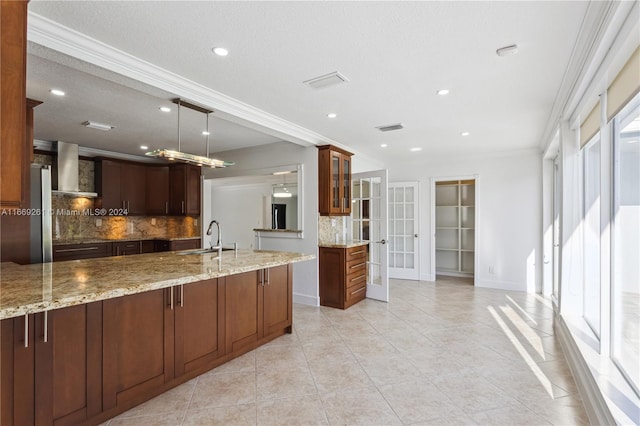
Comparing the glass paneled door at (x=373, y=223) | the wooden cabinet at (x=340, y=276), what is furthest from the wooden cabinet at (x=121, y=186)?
the glass paneled door at (x=373, y=223)

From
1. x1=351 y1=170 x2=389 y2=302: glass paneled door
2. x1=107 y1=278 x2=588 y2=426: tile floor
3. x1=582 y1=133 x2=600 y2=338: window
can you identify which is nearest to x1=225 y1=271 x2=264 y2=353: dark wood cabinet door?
x1=107 y1=278 x2=588 y2=426: tile floor

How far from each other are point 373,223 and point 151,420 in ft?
13.1

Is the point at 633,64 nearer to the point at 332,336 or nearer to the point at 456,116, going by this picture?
the point at 456,116

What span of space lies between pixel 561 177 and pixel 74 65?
14.9 ft

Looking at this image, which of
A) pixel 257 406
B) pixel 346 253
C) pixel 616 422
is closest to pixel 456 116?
pixel 346 253

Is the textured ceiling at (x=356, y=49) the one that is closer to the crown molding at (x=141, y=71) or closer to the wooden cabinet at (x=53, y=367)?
the crown molding at (x=141, y=71)

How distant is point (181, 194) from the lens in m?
6.38

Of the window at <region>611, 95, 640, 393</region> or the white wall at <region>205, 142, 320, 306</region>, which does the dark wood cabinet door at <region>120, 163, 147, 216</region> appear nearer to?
the white wall at <region>205, 142, 320, 306</region>

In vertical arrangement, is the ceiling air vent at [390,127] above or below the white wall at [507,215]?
above

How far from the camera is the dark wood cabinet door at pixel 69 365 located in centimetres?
177

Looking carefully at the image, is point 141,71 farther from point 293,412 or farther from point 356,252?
point 356,252

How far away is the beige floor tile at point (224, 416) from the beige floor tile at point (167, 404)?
0.42ft

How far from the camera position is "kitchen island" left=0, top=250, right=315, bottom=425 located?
1.71m

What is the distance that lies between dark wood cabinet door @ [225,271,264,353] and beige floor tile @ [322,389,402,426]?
1.03 meters
